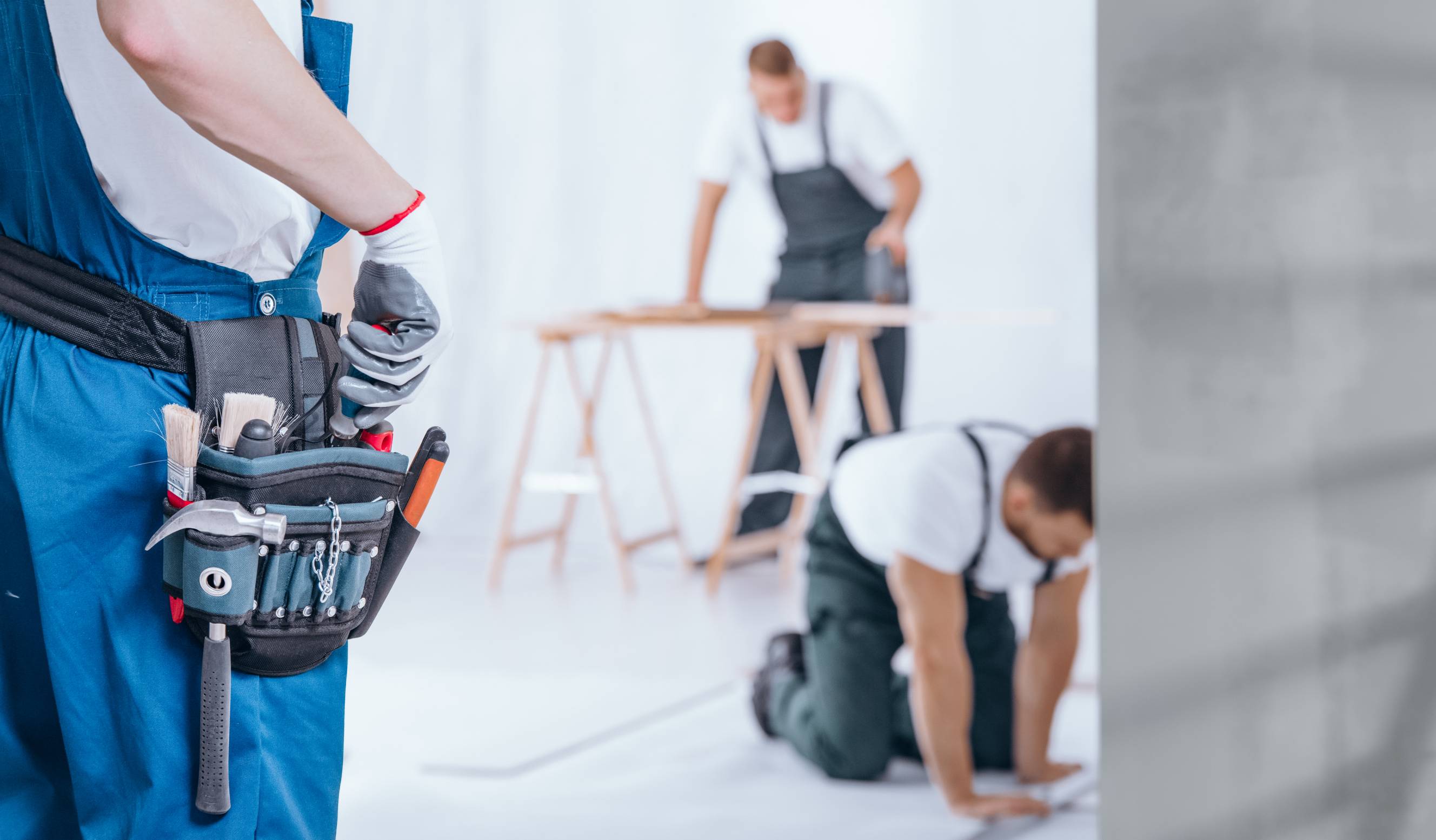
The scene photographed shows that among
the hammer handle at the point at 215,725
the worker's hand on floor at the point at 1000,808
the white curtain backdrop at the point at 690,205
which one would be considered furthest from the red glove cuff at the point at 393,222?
the white curtain backdrop at the point at 690,205

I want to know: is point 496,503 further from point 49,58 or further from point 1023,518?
point 49,58

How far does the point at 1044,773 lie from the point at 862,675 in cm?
33

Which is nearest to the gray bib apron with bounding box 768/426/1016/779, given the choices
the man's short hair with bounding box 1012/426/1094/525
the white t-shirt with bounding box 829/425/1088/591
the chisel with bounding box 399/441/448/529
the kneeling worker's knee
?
the kneeling worker's knee

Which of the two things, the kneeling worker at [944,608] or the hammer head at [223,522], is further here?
the kneeling worker at [944,608]

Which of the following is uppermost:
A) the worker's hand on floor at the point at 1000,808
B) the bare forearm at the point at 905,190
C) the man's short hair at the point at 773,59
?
the man's short hair at the point at 773,59

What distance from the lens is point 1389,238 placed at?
0.92 m

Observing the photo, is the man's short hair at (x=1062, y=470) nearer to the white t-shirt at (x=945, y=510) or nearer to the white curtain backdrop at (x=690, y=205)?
the white t-shirt at (x=945, y=510)

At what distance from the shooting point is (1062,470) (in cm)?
178

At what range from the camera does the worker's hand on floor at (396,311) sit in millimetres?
859

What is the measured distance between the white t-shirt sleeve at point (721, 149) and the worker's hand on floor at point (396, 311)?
2.88 m

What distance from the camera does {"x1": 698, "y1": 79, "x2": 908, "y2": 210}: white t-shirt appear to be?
3.60 metres

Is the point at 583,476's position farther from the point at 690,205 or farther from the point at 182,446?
the point at 182,446

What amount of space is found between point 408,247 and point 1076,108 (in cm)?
404

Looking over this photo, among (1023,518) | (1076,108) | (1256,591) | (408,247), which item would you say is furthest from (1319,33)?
(1076,108)
